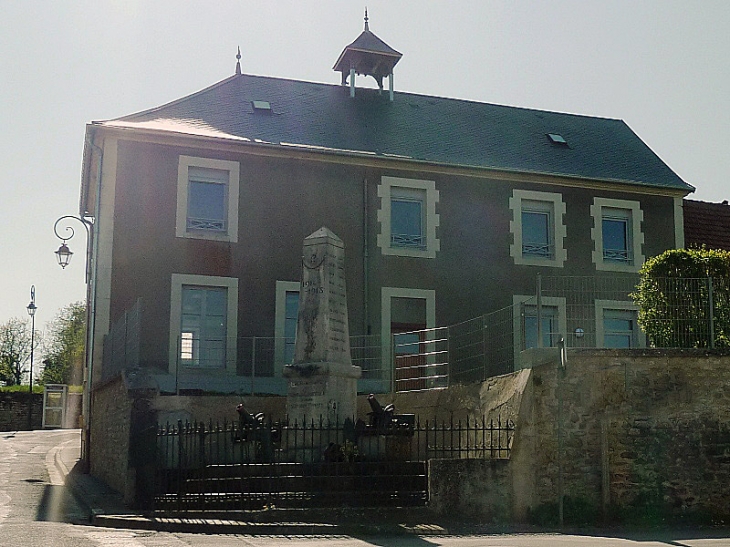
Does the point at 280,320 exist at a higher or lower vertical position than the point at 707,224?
lower

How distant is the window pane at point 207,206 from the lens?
21219 millimetres

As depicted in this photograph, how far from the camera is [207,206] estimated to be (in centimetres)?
2139

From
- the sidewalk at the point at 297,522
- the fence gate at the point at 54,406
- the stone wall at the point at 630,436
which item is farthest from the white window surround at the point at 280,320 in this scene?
the fence gate at the point at 54,406

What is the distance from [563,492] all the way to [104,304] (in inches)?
428

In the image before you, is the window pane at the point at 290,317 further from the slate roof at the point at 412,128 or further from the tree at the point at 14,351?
the tree at the point at 14,351

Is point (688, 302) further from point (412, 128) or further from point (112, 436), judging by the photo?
point (412, 128)

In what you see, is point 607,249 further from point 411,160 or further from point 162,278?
point 162,278

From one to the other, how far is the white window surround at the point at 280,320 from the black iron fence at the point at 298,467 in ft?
18.8

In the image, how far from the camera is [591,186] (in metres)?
24.1

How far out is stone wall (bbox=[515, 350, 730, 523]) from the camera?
13.2 m

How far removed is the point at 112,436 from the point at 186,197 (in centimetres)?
602

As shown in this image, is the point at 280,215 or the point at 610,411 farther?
the point at 280,215

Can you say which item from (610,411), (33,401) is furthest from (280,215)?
(33,401)

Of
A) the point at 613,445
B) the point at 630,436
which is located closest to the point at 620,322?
the point at 630,436
